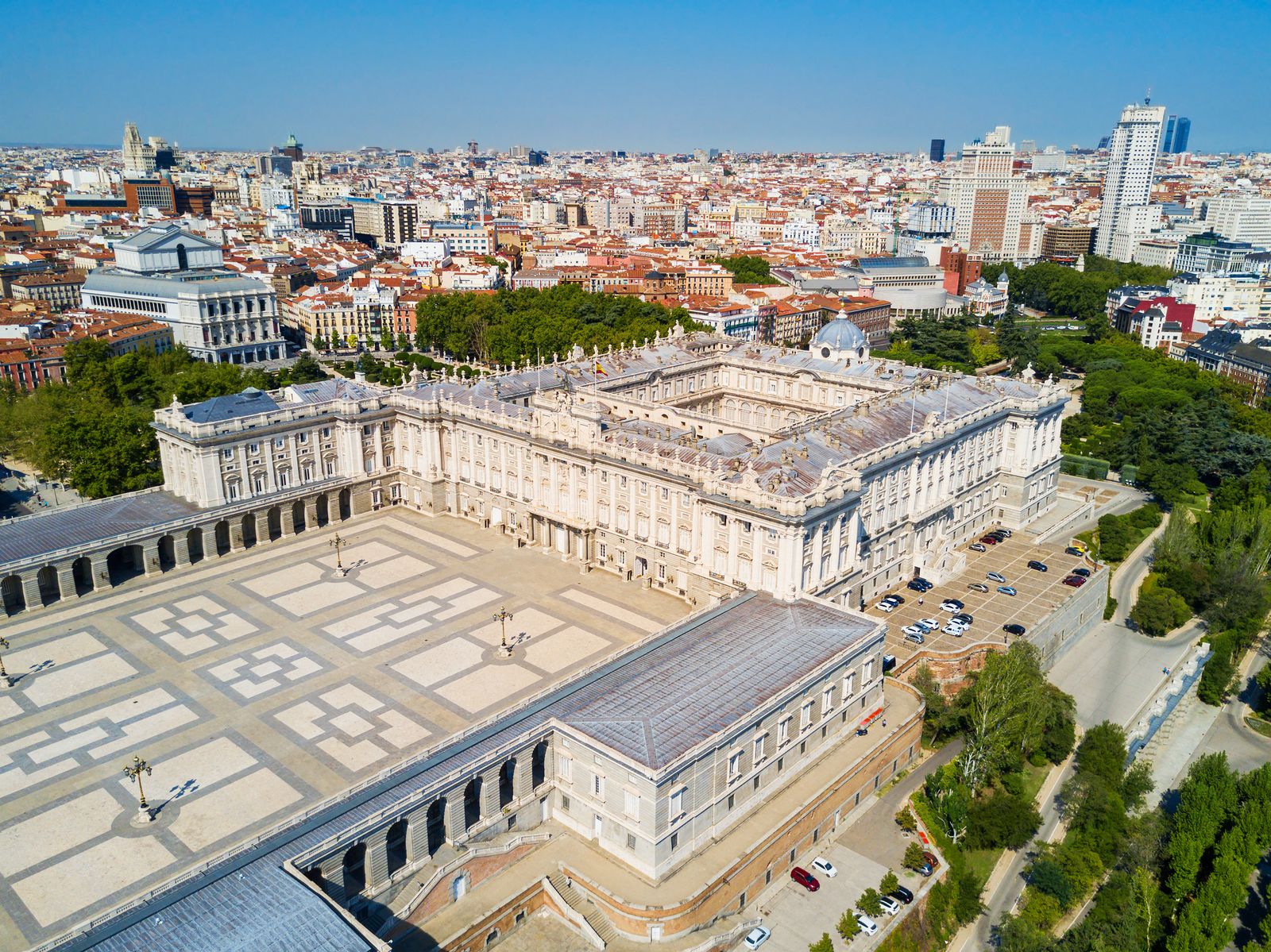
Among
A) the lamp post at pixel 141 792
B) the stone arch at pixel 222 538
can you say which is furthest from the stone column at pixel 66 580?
the lamp post at pixel 141 792

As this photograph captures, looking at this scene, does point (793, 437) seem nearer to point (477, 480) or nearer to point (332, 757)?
point (477, 480)

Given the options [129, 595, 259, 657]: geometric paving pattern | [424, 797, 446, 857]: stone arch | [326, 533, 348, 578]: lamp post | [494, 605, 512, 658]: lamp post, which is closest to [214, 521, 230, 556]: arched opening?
[129, 595, 259, 657]: geometric paving pattern

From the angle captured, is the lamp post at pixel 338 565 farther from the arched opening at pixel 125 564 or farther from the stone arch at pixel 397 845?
the stone arch at pixel 397 845

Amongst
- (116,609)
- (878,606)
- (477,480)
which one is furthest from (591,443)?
(116,609)

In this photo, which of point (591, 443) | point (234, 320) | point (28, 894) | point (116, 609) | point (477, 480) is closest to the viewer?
point (28, 894)

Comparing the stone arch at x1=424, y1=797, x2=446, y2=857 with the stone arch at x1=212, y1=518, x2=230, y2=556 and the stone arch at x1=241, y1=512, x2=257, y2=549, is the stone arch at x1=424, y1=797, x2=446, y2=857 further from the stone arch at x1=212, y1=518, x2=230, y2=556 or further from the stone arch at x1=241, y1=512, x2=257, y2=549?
the stone arch at x1=241, y1=512, x2=257, y2=549
